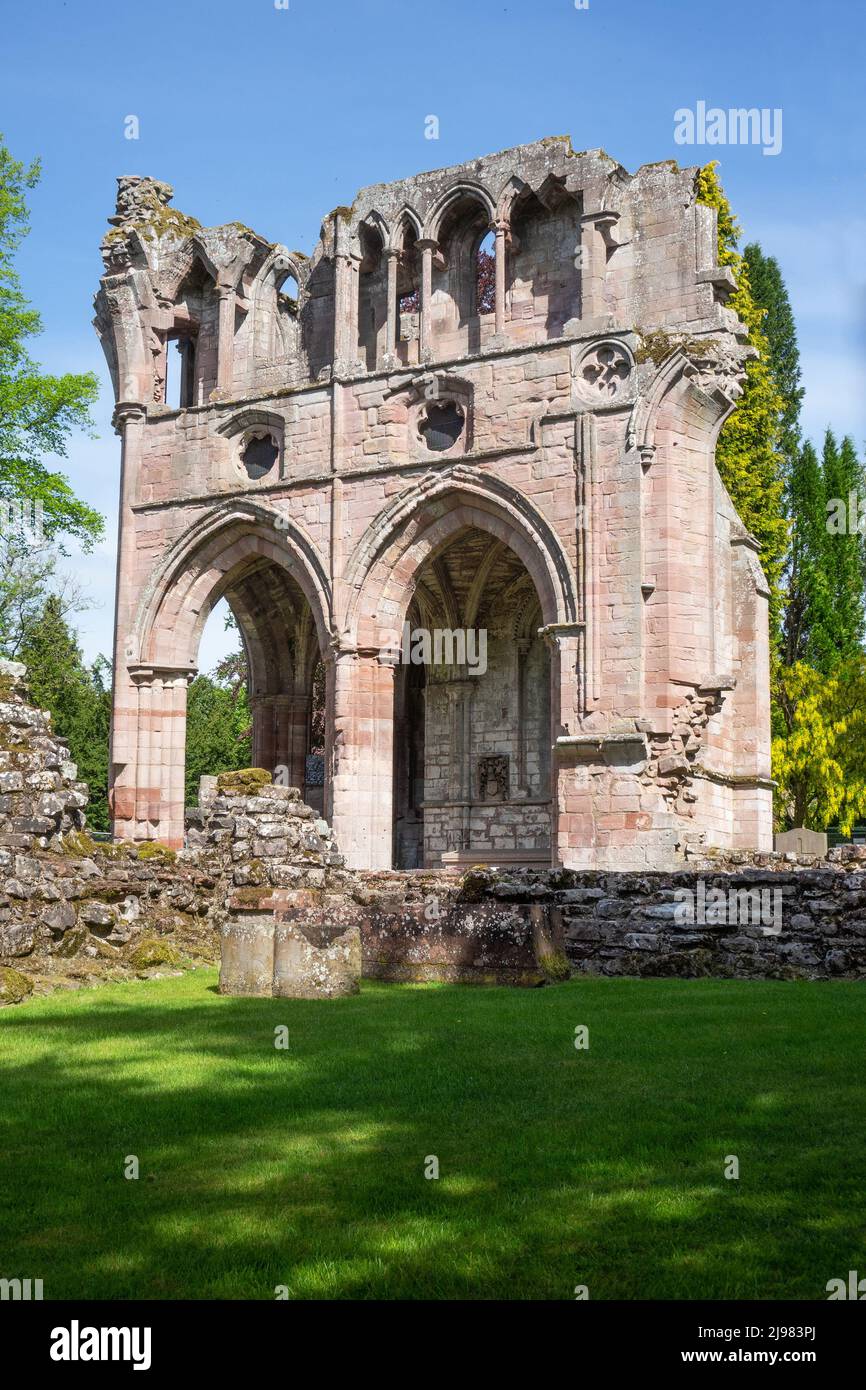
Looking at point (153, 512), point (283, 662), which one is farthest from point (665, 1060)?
point (283, 662)

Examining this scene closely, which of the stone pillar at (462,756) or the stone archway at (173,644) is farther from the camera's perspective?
the stone pillar at (462,756)

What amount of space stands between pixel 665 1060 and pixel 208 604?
1804 cm

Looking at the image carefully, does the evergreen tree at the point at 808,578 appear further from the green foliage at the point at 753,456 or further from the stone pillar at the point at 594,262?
the stone pillar at the point at 594,262

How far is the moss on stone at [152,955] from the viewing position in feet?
40.7

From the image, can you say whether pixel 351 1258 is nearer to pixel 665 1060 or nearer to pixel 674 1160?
pixel 674 1160

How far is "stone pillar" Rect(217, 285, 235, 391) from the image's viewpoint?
24656mm

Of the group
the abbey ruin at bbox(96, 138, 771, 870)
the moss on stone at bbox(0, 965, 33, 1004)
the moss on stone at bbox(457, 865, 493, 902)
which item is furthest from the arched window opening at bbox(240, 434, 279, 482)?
the moss on stone at bbox(0, 965, 33, 1004)

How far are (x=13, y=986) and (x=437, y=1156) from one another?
20.1 ft

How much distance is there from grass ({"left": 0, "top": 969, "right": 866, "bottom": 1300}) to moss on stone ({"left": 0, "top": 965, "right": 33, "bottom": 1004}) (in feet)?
5.54

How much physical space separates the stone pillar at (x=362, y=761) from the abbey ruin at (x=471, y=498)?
0.04 metres

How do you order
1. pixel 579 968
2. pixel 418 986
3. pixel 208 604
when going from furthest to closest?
pixel 208 604, pixel 579 968, pixel 418 986

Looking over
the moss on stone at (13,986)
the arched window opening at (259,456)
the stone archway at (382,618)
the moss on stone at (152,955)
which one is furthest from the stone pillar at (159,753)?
the moss on stone at (13,986)

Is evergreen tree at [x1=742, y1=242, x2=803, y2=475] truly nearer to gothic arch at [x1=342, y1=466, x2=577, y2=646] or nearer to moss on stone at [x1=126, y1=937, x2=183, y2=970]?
gothic arch at [x1=342, y1=466, x2=577, y2=646]

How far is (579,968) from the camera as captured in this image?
1273cm
